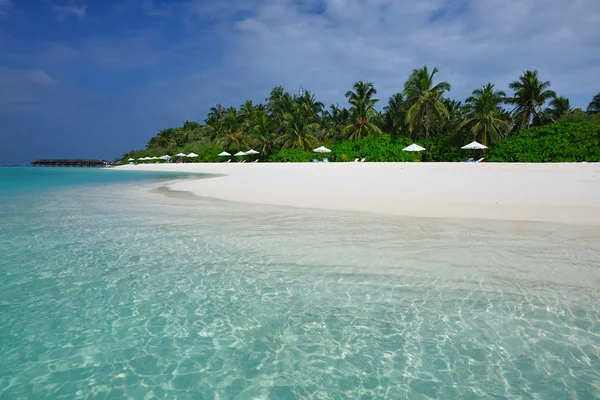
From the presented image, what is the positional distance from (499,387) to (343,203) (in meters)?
8.59

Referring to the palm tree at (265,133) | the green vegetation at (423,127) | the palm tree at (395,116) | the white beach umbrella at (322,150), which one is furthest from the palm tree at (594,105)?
the palm tree at (265,133)

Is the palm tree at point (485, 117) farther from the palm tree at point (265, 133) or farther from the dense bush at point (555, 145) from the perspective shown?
the palm tree at point (265, 133)

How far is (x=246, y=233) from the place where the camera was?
7090 millimetres

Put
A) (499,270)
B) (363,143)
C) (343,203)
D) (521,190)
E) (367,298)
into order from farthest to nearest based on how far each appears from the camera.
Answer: (363,143) < (521,190) < (343,203) < (499,270) < (367,298)

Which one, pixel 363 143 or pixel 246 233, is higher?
pixel 363 143

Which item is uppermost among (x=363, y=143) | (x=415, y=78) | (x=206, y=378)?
(x=415, y=78)

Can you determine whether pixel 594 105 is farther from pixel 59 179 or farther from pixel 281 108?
pixel 59 179

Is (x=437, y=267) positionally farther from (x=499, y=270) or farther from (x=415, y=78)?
(x=415, y=78)

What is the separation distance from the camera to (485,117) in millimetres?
32188

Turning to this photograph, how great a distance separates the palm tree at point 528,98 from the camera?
3850cm

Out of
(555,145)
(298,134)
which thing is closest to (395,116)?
(298,134)

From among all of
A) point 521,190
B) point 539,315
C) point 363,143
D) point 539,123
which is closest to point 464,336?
point 539,315

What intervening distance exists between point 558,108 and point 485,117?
61.8ft

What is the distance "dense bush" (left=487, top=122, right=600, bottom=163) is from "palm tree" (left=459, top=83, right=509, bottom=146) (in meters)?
5.28
